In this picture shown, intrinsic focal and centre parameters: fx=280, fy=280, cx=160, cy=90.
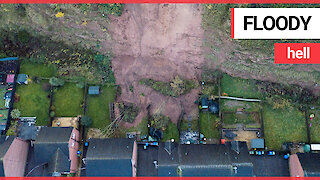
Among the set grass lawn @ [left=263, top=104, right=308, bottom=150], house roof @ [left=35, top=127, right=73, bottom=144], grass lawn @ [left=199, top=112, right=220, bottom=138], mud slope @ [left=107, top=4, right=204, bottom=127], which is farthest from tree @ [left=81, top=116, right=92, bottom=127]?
grass lawn @ [left=263, top=104, right=308, bottom=150]

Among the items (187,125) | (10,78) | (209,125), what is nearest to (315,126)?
(209,125)

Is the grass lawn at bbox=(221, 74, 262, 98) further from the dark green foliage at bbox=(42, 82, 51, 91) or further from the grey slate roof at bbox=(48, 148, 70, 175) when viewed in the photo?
the dark green foliage at bbox=(42, 82, 51, 91)

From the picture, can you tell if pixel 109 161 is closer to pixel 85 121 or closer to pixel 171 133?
pixel 85 121

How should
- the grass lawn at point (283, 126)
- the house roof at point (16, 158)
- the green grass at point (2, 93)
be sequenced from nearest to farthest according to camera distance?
1. the house roof at point (16, 158)
2. the grass lawn at point (283, 126)
3. the green grass at point (2, 93)

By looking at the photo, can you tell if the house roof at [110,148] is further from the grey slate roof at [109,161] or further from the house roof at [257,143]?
the house roof at [257,143]

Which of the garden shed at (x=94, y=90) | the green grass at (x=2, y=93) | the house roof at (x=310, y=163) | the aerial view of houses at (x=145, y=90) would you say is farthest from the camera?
the green grass at (x=2, y=93)

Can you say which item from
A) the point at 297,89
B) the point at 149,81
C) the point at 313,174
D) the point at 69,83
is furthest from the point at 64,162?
the point at 297,89

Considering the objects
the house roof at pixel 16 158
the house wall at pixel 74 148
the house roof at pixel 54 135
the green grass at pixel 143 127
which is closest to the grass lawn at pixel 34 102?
the house roof at pixel 16 158

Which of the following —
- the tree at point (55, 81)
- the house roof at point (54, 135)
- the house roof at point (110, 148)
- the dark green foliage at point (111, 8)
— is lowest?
the house roof at point (110, 148)
